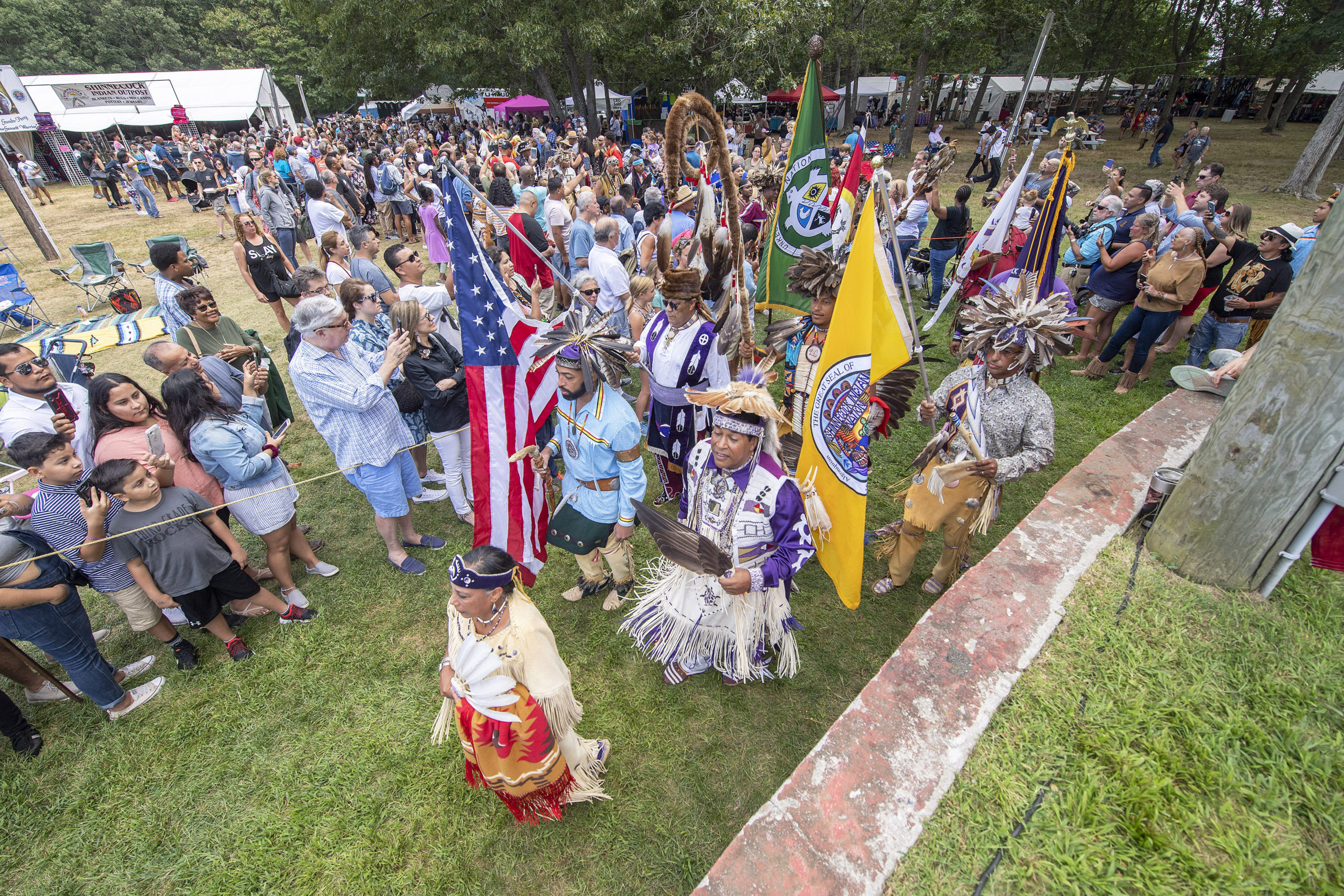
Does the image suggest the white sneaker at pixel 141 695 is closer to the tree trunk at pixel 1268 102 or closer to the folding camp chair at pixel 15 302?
the folding camp chair at pixel 15 302

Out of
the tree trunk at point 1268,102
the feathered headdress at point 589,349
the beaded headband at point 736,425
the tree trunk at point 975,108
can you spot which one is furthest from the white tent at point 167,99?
the tree trunk at point 1268,102

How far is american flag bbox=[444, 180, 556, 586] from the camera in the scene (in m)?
3.84

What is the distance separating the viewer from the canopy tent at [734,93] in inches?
1013

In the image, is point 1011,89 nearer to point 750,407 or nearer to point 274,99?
point 274,99

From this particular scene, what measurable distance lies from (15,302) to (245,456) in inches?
428

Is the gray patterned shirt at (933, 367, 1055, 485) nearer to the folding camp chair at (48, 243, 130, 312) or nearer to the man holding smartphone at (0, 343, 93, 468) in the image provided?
the man holding smartphone at (0, 343, 93, 468)

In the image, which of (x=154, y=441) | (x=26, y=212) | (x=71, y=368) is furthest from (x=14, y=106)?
(x=154, y=441)

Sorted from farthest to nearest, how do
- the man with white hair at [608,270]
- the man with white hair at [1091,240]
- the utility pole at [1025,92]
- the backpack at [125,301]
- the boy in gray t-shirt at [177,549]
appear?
the utility pole at [1025,92] < the backpack at [125,301] < the man with white hair at [1091,240] < the man with white hair at [608,270] < the boy in gray t-shirt at [177,549]

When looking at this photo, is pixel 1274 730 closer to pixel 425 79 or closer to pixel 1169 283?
pixel 1169 283

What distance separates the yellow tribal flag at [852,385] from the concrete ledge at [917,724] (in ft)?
1.94

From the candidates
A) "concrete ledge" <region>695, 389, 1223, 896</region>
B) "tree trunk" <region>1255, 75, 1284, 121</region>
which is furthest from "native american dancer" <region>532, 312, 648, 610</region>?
"tree trunk" <region>1255, 75, 1284, 121</region>

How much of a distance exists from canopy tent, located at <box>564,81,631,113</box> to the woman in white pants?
30.7 meters

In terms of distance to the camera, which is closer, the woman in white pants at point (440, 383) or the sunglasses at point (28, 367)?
the sunglasses at point (28, 367)

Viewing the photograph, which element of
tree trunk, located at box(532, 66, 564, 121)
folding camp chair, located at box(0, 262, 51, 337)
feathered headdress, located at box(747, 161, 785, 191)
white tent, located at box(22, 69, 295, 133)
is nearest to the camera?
feathered headdress, located at box(747, 161, 785, 191)
